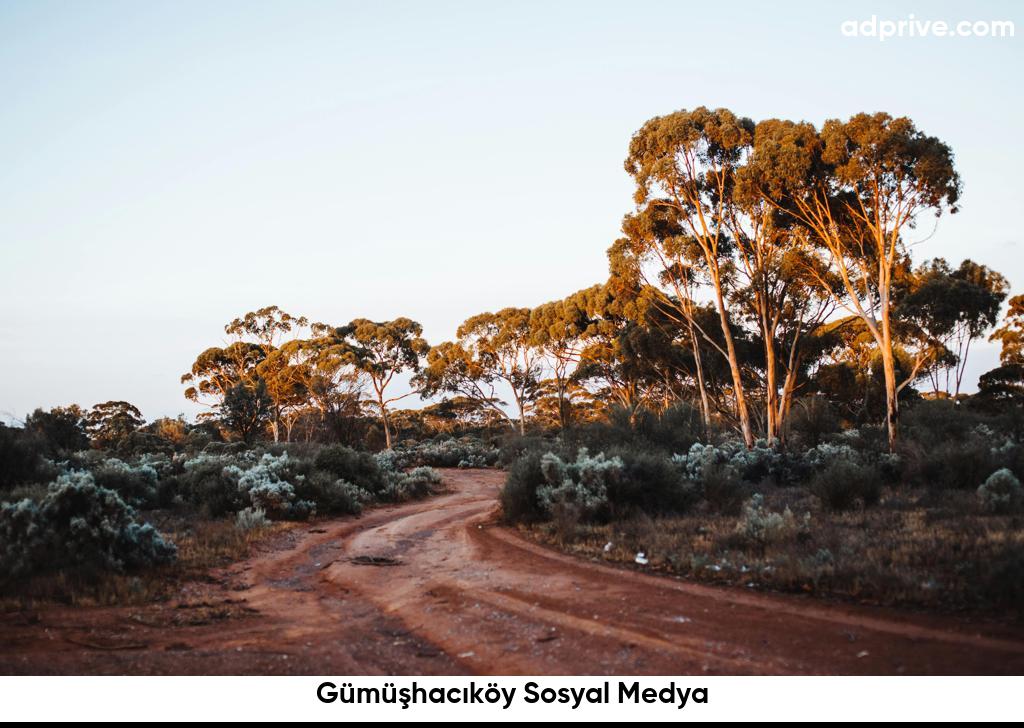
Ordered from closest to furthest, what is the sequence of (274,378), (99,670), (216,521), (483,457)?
(99,670), (216,521), (483,457), (274,378)

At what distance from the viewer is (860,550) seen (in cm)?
716

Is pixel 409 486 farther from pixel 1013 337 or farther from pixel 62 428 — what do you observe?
pixel 1013 337

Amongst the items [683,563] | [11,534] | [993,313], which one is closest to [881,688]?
[683,563]

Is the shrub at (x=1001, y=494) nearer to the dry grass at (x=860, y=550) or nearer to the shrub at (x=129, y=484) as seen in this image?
the dry grass at (x=860, y=550)

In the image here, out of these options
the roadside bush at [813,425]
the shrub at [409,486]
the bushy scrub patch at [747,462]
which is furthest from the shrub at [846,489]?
the roadside bush at [813,425]

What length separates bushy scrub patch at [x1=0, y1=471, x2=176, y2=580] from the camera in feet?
24.2

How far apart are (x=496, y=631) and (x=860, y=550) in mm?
4362

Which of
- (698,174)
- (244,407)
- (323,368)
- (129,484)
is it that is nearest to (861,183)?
(698,174)

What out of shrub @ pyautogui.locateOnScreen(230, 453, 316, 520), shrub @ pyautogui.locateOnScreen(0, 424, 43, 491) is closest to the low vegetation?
shrub @ pyautogui.locateOnScreen(230, 453, 316, 520)

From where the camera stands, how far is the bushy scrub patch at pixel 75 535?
24.2 ft

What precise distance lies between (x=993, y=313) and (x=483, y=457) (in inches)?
984

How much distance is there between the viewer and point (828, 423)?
2783cm

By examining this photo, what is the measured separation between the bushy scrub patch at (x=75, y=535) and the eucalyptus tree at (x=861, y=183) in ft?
54.5

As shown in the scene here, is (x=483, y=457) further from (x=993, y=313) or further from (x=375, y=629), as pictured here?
(x=375, y=629)
